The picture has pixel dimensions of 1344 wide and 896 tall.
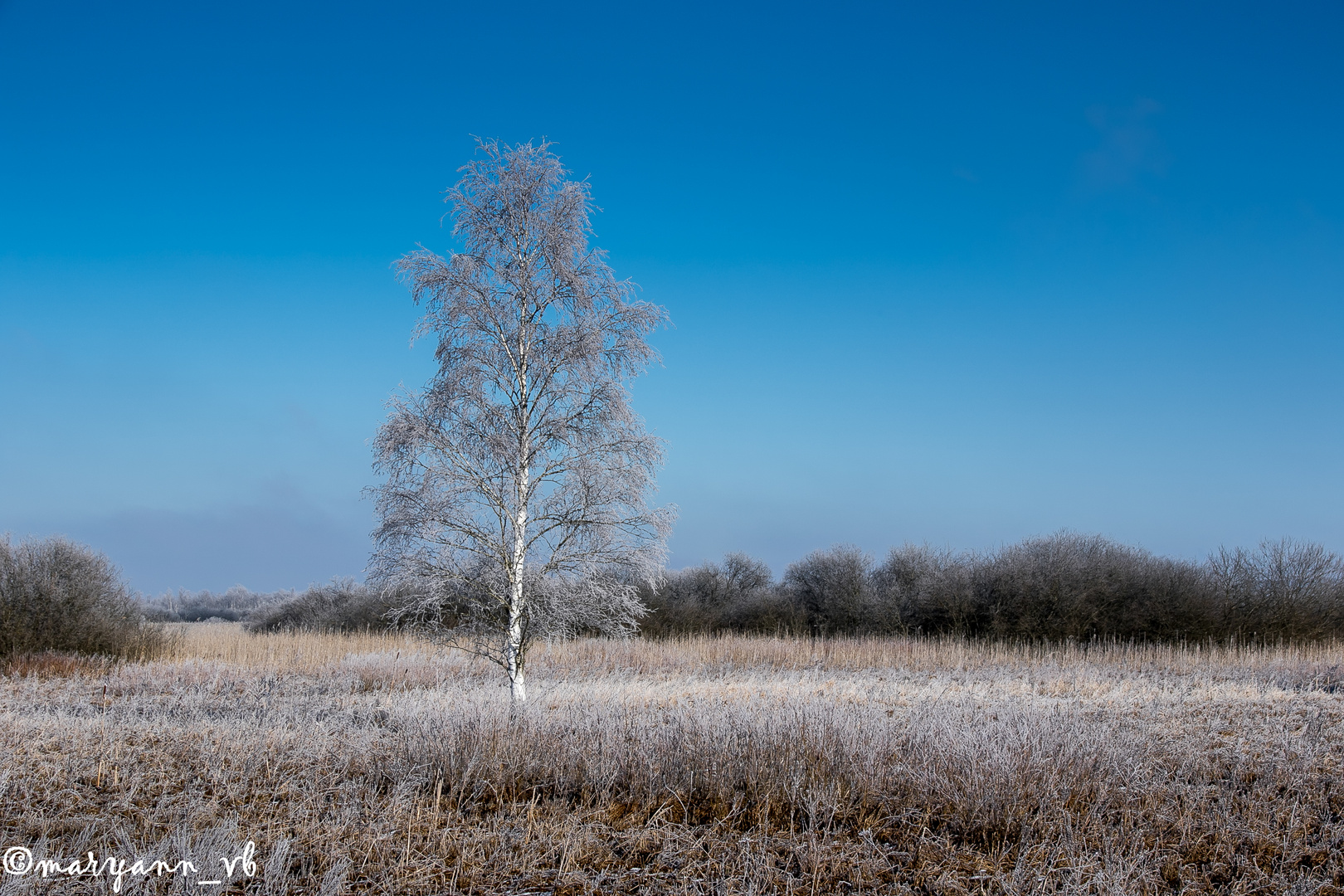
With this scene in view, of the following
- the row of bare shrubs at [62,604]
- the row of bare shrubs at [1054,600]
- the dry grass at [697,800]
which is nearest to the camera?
the dry grass at [697,800]

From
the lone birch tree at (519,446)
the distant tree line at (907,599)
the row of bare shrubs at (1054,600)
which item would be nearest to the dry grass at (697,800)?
the lone birch tree at (519,446)

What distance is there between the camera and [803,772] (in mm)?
5434

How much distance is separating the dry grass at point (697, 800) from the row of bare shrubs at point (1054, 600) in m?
17.7

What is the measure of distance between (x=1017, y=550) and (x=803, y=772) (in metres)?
27.0

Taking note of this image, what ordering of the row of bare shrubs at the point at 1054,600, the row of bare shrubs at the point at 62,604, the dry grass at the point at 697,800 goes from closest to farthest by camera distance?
the dry grass at the point at 697,800
the row of bare shrubs at the point at 62,604
the row of bare shrubs at the point at 1054,600

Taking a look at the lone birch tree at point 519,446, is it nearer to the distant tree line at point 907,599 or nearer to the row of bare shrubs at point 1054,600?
the distant tree line at point 907,599

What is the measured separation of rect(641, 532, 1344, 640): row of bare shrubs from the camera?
25203 mm

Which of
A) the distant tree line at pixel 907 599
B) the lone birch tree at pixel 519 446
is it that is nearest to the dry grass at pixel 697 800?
the lone birch tree at pixel 519 446

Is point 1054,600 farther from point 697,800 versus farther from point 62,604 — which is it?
point 62,604

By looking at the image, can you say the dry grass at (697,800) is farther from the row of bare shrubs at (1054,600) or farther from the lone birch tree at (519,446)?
the row of bare shrubs at (1054,600)

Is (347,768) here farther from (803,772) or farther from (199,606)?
(199,606)

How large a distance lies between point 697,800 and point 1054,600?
24.3 meters

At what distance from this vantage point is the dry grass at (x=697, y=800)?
4.39m

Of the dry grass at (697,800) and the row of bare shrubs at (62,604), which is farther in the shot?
the row of bare shrubs at (62,604)
